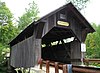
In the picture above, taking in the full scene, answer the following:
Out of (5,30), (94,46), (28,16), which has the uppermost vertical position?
(28,16)

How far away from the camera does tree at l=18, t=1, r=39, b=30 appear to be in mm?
36344

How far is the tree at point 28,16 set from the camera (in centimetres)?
3634

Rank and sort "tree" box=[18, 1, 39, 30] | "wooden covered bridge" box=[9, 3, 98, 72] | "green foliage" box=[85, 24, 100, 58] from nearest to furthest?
"wooden covered bridge" box=[9, 3, 98, 72]
"green foliage" box=[85, 24, 100, 58]
"tree" box=[18, 1, 39, 30]

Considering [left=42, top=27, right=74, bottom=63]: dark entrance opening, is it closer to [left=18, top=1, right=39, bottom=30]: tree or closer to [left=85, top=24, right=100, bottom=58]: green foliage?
[left=85, top=24, right=100, bottom=58]: green foliage

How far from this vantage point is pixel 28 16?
3909cm

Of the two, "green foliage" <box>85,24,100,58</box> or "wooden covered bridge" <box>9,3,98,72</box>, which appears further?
"green foliage" <box>85,24,100,58</box>

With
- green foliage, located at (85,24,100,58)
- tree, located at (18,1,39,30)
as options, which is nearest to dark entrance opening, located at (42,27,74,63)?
green foliage, located at (85,24,100,58)

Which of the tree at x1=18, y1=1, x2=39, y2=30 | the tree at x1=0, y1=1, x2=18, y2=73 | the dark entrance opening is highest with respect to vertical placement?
the tree at x1=18, y1=1, x2=39, y2=30

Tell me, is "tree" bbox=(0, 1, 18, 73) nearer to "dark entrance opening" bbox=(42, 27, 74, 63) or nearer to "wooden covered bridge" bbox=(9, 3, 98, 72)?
"dark entrance opening" bbox=(42, 27, 74, 63)

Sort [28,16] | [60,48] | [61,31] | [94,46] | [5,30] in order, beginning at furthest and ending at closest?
[28,16]
[94,46]
[5,30]
[60,48]
[61,31]

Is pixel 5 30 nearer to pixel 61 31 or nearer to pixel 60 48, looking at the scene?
pixel 60 48

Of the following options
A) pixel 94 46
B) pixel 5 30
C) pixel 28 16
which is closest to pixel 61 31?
pixel 5 30

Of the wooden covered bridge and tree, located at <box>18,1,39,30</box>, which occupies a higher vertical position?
tree, located at <box>18,1,39,30</box>

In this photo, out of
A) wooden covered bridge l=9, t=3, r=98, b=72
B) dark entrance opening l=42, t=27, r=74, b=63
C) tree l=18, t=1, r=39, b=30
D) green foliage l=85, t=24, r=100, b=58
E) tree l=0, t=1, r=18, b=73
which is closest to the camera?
wooden covered bridge l=9, t=3, r=98, b=72
